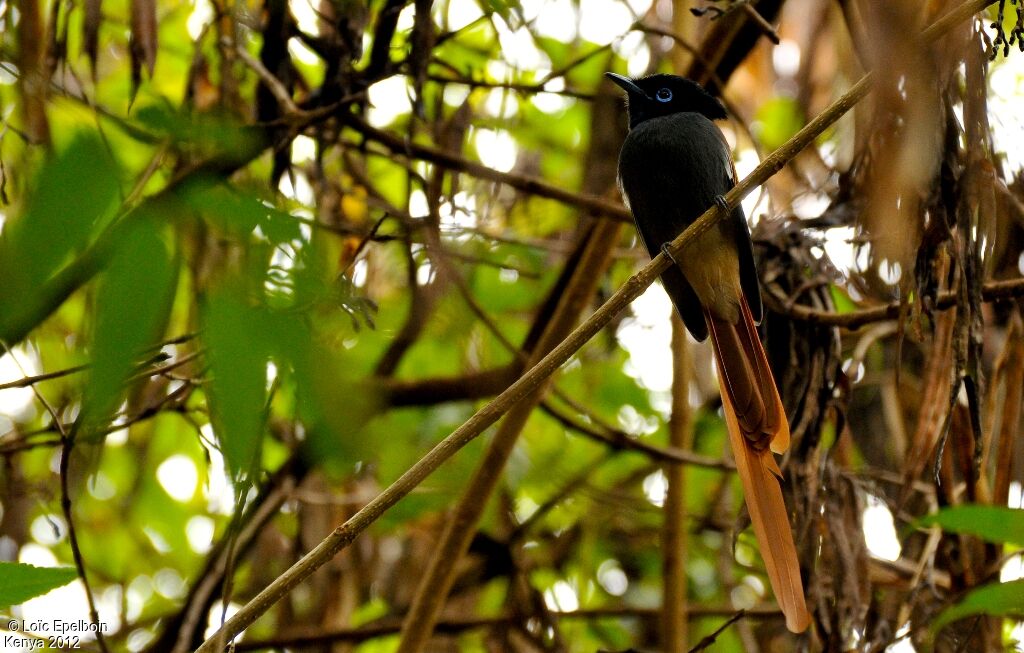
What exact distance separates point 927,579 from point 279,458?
2.42 meters

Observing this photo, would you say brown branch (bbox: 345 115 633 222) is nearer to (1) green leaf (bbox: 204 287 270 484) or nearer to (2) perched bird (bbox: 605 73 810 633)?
(2) perched bird (bbox: 605 73 810 633)

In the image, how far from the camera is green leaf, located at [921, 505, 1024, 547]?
4.96 ft

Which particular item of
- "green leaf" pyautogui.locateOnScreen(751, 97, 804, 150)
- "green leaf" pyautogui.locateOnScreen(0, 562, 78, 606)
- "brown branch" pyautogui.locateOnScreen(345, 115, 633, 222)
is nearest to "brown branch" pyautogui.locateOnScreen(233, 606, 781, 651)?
"brown branch" pyautogui.locateOnScreen(345, 115, 633, 222)

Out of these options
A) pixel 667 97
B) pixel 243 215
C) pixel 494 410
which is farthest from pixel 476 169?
pixel 243 215

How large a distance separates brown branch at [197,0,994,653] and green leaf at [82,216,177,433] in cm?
64

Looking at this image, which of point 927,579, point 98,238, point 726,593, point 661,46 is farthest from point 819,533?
point 661,46

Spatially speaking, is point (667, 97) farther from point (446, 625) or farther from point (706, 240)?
point (446, 625)

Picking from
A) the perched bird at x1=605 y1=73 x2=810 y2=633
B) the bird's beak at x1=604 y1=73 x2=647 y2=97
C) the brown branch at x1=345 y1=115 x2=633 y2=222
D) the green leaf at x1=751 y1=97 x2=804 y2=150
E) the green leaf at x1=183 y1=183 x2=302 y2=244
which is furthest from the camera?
the green leaf at x1=751 y1=97 x2=804 y2=150

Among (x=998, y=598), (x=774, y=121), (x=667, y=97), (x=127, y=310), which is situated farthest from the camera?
(x=774, y=121)

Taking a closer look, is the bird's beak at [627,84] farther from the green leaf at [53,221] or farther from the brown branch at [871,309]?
the green leaf at [53,221]

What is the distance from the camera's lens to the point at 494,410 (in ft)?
5.18

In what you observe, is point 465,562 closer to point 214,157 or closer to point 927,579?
point 927,579

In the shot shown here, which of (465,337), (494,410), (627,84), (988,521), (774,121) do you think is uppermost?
(774,121)

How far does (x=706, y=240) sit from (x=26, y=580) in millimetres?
2126
